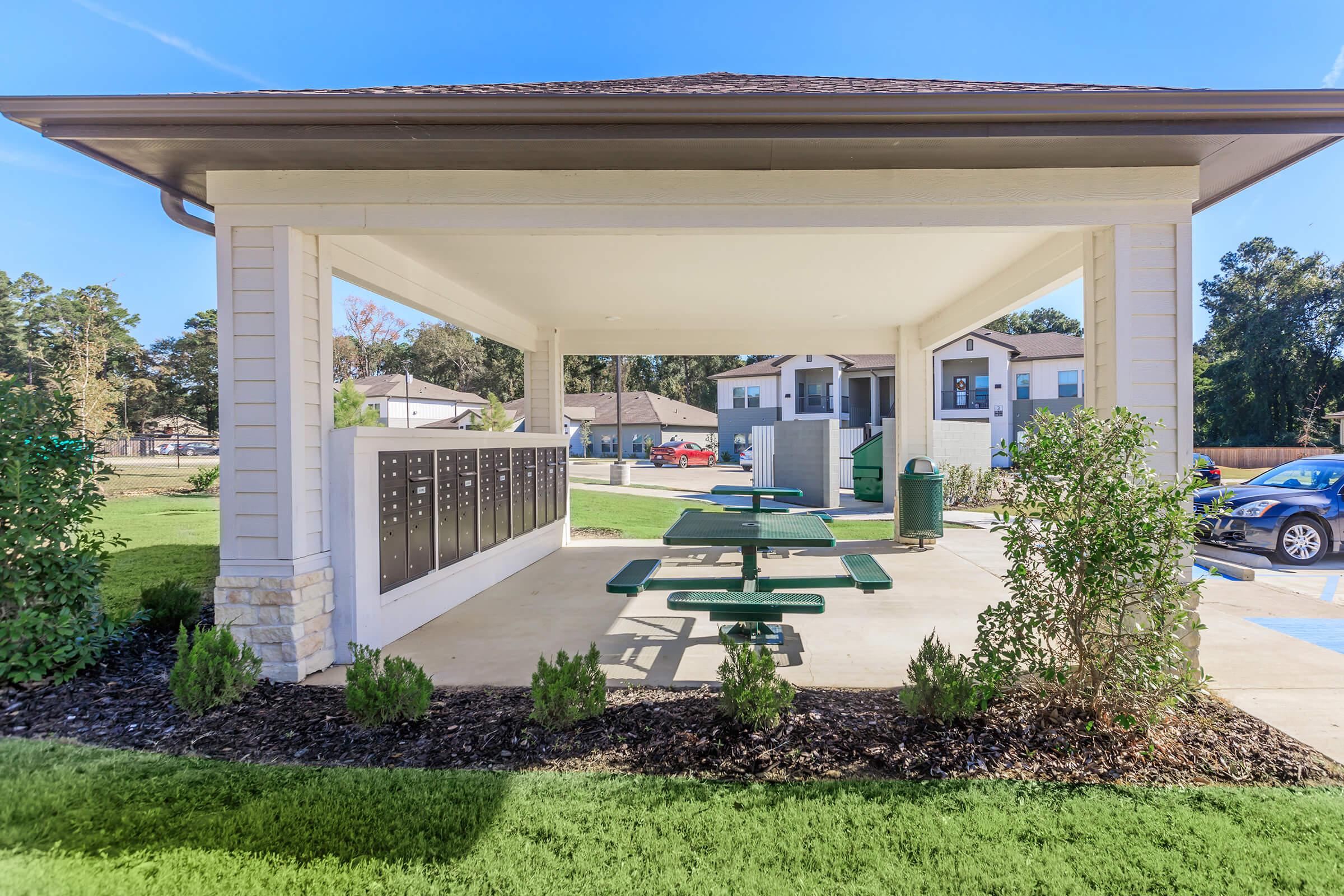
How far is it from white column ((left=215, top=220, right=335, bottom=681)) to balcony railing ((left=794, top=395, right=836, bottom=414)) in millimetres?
29969

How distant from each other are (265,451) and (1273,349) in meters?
47.8

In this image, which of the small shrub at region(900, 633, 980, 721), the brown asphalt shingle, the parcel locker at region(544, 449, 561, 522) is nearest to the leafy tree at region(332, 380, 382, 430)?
the parcel locker at region(544, 449, 561, 522)

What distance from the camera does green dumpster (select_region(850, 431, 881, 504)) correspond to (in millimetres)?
15016

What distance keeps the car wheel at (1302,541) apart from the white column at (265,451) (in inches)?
417

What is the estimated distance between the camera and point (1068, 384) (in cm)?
2908

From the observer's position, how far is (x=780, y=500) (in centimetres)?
1548

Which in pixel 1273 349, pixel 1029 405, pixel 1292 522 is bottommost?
pixel 1292 522

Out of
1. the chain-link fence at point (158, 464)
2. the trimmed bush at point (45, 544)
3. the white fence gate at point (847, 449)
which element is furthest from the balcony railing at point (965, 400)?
the trimmed bush at point (45, 544)

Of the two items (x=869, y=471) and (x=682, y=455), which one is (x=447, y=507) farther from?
(x=682, y=455)

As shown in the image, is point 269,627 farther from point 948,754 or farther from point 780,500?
point 780,500

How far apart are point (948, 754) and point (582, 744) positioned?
170 cm

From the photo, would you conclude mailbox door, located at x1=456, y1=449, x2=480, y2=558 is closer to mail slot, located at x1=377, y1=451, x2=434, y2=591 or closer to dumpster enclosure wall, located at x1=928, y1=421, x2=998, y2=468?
mail slot, located at x1=377, y1=451, x2=434, y2=591

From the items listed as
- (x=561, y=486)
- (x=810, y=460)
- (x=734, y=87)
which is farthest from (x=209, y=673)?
(x=810, y=460)

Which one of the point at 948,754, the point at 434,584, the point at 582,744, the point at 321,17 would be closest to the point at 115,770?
the point at 582,744
